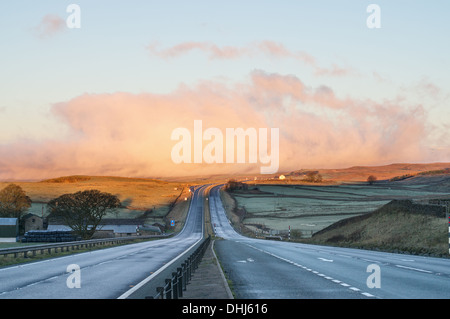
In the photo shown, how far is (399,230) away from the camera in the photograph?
58.7 m

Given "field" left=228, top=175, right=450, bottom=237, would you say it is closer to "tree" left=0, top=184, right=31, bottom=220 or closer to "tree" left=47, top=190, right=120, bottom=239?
"tree" left=47, top=190, right=120, bottom=239

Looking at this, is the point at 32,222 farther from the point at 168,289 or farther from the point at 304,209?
the point at 168,289

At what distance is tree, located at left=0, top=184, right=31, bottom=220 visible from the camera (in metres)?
144

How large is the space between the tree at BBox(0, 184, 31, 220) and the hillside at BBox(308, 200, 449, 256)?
92534mm

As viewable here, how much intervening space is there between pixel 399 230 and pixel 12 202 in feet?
382

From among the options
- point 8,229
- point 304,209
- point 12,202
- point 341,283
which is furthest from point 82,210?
point 341,283

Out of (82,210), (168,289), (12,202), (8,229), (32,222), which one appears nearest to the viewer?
(168,289)

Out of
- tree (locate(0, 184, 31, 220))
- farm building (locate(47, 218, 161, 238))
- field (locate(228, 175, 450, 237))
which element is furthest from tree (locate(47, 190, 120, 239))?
tree (locate(0, 184, 31, 220))

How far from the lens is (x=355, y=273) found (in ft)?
75.9

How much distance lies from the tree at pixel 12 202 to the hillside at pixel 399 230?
304 ft

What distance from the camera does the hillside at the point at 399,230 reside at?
46.2m

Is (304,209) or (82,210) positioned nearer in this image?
(82,210)
